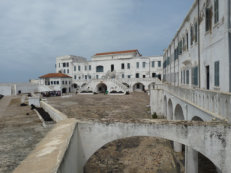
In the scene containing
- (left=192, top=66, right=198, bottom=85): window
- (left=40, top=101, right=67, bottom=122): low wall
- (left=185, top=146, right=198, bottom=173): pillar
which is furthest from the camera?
(left=192, top=66, right=198, bottom=85): window

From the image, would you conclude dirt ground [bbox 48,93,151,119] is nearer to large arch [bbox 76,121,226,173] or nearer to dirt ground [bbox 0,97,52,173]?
dirt ground [bbox 0,97,52,173]

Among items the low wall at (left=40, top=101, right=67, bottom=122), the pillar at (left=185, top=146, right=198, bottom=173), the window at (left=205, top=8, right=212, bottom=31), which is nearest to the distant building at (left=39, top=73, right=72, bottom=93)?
the low wall at (left=40, top=101, right=67, bottom=122)

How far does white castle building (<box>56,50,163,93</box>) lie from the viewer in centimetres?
4532

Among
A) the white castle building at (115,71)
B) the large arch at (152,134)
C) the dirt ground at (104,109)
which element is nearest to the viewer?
the large arch at (152,134)

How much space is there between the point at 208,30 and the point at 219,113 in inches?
246

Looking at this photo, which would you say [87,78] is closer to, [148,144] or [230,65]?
[148,144]

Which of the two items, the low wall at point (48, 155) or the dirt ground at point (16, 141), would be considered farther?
the dirt ground at point (16, 141)

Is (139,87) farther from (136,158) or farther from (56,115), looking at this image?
(56,115)

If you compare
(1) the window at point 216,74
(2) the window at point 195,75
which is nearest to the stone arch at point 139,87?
(2) the window at point 195,75

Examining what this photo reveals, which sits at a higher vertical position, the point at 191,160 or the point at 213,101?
the point at 213,101

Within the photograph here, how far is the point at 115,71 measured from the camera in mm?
51844

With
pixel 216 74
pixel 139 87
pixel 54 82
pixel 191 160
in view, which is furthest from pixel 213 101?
pixel 54 82

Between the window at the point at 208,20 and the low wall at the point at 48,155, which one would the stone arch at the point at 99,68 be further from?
the low wall at the point at 48,155

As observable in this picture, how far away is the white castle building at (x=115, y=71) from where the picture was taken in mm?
45322
